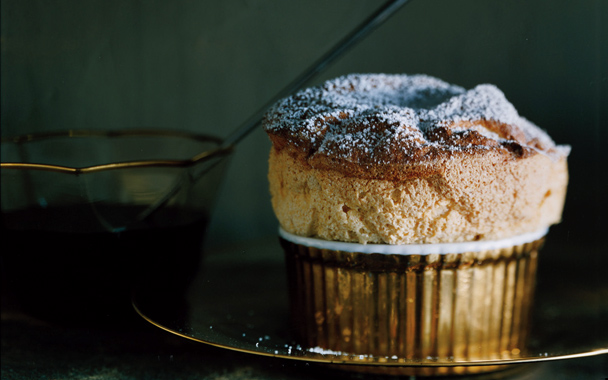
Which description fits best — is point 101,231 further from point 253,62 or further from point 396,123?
point 253,62

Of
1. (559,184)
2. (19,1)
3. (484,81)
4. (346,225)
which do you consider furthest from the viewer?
(484,81)

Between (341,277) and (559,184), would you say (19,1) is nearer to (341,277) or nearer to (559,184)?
(341,277)

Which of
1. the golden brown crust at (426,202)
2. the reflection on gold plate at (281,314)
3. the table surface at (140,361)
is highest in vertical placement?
the golden brown crust at (426,202)

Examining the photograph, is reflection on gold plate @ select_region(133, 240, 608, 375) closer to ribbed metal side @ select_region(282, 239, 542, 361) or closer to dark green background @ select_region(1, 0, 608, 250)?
ribbed metal side @ select_region(282, 239, 542, 361)

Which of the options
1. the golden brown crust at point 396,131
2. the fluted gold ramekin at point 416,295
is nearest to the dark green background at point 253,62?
the golden brown crust at point 396,131

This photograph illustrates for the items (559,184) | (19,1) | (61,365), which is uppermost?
(19,1)

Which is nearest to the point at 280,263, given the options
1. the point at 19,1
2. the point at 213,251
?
the point at 213,251

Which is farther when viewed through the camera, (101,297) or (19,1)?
(19,1)

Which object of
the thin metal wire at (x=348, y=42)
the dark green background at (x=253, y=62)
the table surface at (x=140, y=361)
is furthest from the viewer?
the dark green background at (x=253, y=62)

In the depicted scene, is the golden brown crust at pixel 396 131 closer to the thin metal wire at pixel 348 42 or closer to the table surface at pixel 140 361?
the thin metal wire at pixel 348 42
